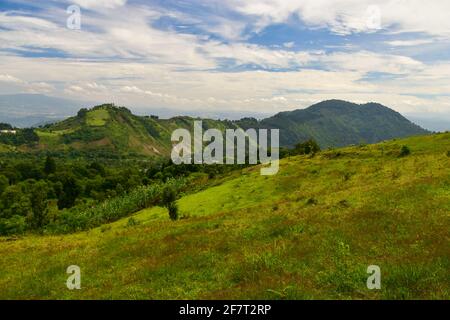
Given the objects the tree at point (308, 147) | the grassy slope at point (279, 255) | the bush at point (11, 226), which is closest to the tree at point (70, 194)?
the bush at point (11, 226)

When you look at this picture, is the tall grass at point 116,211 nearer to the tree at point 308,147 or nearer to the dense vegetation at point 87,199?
the dense vegetation at point 87,199

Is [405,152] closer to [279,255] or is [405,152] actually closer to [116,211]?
[279,255]

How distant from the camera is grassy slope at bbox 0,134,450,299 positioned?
645 inches

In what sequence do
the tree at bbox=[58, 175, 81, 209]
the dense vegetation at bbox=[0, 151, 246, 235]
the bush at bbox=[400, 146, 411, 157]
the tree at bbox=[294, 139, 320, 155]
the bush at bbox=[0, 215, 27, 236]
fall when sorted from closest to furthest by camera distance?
the bush at bbox=[400, 146, 411, 157], the dense vegetation at bbox=[0, 151, 246, 235], the tree at bbox=[294, 139, 320, 155], the bush at bbox=[0, 215, 27, 236], the tree at bbox=[58, 175, 81, 209]

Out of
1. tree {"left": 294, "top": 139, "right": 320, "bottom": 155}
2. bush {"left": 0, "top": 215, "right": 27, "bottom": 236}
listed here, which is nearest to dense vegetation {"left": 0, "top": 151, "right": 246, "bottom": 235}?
bush {"left": 0, "top": 215, "right": 27, "bottom": 236}

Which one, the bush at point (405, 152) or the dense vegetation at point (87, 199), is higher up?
the bush at point (405, 152)

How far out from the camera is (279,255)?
20562mm

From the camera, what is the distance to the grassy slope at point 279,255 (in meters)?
16.4

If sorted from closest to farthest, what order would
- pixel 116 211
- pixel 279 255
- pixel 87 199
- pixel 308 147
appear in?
pixel 279 255, pixel 116 211, pixel 308 147, pixel 87 199

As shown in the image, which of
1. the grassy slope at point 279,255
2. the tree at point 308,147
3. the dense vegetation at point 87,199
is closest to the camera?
the grassy slope at point 279,255

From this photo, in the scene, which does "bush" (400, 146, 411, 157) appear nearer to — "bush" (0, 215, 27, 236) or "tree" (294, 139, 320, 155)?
"tree" (294, 139, 320, 155)

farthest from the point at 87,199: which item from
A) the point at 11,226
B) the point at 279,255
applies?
the point at 279,255

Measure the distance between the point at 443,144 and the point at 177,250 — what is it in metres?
56.1

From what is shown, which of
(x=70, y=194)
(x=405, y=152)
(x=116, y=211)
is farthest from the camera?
(x=70, y=194)
